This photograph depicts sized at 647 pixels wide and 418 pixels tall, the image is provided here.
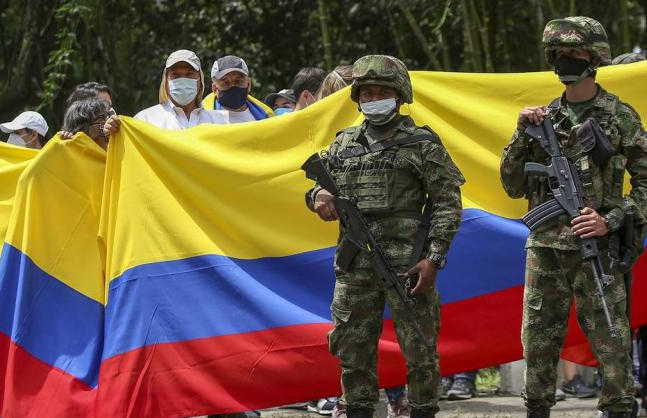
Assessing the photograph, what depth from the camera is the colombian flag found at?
7254 millimetres

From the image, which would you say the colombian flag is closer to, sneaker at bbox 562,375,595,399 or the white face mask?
the white face mask

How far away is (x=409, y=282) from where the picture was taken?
6.52 metres

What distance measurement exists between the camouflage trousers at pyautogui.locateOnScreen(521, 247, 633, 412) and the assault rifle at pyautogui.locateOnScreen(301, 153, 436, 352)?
50 cm

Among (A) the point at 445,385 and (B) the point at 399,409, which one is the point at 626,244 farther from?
(A) the point at 445,385

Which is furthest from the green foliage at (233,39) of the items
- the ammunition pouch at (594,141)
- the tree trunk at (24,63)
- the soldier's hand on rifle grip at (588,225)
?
the soldier's hand on rifle grip at (588,225)

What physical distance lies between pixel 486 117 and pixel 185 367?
2.18m

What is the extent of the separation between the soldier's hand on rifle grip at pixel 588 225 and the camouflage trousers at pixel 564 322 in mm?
166

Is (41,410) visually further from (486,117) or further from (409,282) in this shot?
(486,117)

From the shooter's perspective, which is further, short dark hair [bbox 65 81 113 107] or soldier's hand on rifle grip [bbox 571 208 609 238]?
short dark hair [bbox 65 81 113 107]

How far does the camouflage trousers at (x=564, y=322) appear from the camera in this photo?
6332 mm

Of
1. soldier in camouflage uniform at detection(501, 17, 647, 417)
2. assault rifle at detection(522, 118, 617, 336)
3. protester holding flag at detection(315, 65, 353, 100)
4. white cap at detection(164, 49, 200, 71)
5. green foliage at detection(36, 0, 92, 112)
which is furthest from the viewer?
green foliage at detection(36, 0, 92, 112)

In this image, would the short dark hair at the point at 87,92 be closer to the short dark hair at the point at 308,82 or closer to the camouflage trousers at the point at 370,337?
the short dark hair at the point at 308,82

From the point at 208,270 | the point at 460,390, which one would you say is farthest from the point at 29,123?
the point at 460,390

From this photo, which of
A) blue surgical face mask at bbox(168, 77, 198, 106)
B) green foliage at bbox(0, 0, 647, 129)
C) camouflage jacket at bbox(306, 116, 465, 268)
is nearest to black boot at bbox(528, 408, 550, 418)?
camouflage jacket at bbox(306, 116, 465, 268)
